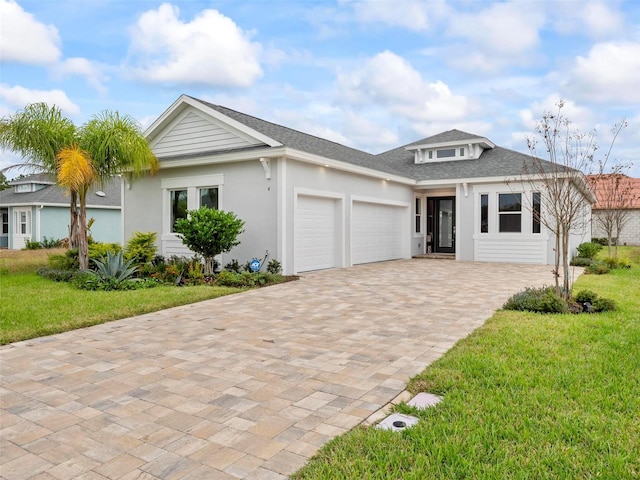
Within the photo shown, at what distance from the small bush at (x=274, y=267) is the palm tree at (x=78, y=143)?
462 centimetres

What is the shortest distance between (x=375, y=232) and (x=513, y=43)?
7134 mm

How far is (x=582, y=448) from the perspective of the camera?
8.97ft

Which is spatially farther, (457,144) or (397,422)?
(457,144)

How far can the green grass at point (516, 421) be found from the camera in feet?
8.32

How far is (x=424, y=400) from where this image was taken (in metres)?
3.56

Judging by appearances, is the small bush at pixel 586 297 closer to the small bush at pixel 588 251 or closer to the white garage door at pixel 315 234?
the white garage door at pixel 315 234

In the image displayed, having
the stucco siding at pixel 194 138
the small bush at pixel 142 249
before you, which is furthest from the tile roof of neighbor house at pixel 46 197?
the small bush at pixel 142 249

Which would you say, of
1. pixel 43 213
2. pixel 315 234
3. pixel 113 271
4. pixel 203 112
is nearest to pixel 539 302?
pixel 315 234

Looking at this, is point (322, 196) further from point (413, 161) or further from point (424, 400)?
point (424, 400)

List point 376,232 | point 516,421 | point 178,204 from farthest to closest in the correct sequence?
point 376,232 → point 178,204 → point 516,421

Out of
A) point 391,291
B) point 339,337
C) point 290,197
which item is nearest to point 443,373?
point 339,337

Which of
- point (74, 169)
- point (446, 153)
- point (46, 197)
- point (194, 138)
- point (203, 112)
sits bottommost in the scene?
point (74, 169)

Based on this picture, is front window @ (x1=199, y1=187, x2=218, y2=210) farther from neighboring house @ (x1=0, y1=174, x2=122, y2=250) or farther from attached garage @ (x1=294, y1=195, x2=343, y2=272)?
neighboring house @ (x1=0, y1=174, x2=122, y2=250)

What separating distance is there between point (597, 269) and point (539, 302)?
731 centimetres
